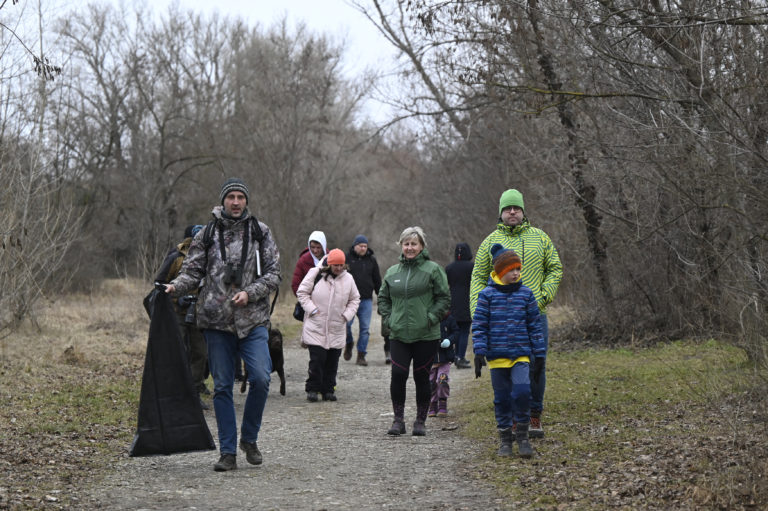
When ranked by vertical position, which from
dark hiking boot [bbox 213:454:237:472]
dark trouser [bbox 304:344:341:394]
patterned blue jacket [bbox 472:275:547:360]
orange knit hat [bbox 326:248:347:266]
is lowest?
dark hiking boot [bbox 213:454:237:472]

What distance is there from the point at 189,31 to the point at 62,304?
1994cm

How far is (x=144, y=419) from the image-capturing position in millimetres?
7070

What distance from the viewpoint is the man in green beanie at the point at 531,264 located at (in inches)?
322

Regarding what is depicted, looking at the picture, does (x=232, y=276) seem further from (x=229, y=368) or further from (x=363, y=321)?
(x=363, y=321)

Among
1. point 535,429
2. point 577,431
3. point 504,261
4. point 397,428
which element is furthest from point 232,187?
point 577,431

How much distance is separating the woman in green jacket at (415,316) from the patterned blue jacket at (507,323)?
1.19 m

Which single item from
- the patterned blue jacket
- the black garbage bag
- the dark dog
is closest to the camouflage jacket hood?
the black garbage bag

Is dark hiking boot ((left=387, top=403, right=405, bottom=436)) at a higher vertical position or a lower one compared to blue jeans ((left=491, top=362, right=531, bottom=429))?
lower

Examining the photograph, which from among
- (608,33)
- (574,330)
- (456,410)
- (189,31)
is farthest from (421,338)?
(189,31)

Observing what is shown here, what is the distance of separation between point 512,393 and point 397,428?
5.78 feet

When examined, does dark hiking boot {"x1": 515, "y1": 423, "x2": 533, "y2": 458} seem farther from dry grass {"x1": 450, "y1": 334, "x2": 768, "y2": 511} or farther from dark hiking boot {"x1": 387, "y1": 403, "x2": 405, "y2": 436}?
dark hiking boot {"x1": 387, "y1": 403, "x2": 405, "y2": 436}

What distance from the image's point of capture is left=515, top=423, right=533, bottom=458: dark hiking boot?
24.5 ft

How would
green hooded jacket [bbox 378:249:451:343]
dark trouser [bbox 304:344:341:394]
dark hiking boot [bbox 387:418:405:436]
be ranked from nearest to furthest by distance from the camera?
green hooded jacket [bbox 378:249:451:343] < dark hiking boot [bbox 387:418:405:436] < dark trouser [bbox 304:344:341:394]

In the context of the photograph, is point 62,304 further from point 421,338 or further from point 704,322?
point 421,338
